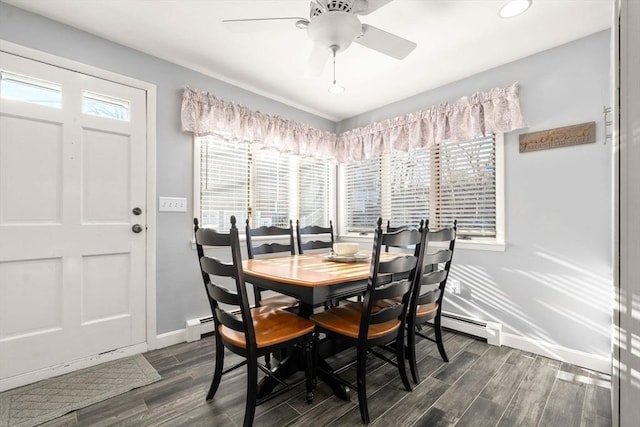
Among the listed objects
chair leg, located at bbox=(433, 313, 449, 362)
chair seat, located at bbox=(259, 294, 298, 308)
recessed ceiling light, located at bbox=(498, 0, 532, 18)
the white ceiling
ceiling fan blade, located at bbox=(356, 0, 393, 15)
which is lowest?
chair leg, located at bbox=(433, 313, 449, 362)

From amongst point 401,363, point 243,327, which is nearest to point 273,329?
point 243,327

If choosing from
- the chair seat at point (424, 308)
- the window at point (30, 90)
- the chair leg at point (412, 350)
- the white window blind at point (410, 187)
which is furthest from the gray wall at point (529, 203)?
the chair leg at point (412, 350)

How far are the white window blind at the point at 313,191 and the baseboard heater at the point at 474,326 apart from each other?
6.37 feet

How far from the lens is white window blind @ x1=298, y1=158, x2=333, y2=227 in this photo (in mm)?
3730

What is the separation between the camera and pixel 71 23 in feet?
6.70

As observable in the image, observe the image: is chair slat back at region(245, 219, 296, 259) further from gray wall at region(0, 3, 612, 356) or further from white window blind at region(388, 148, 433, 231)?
white window blind at region(388, 148, 433, 231)

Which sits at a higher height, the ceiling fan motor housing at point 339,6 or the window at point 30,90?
the ceiling fan motor housing at point 339,6

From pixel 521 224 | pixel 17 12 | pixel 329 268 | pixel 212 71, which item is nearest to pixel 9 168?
pixel 17 12

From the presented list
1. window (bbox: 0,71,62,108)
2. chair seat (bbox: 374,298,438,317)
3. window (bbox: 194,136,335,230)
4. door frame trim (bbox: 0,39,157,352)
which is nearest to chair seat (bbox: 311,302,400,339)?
chair seat (bbox: 374,298,438,317)

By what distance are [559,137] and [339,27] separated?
77.8 inches

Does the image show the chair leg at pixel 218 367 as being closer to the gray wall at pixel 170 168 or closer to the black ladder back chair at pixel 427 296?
the gray wall at pixel 170 168

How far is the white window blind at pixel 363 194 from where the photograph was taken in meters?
3.74

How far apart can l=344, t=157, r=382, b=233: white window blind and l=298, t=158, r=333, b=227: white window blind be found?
12.1 inches

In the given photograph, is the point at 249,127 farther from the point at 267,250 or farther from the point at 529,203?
the point at 529,203
